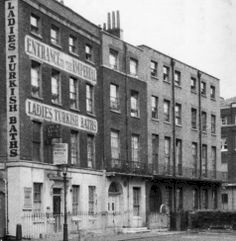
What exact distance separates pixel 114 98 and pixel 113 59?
8.84ft

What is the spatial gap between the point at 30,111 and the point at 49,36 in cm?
490

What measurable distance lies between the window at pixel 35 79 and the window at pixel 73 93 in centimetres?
358

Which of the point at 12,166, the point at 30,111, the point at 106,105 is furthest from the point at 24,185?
the point at 106,105

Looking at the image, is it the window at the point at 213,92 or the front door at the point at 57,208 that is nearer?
the front door at the point at 57,208

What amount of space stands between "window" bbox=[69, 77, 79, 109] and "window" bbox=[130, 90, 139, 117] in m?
7.29

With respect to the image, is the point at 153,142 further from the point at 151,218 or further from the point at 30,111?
the point at 30,111

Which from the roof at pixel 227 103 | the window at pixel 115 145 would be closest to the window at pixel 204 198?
the window at pixel 115 145

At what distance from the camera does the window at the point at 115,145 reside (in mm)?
42531

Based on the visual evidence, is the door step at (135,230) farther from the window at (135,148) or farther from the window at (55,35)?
the window at (55,35)

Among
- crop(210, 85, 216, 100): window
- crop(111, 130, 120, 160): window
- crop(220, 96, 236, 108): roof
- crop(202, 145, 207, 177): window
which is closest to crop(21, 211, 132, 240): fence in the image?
crop(111, 130, 120, 160): window

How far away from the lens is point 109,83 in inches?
1676

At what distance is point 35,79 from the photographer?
115 feet

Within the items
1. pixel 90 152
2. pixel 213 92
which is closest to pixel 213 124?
pixel 213 92

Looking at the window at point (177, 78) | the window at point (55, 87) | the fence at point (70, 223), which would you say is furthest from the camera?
the window at point (177, 78)
